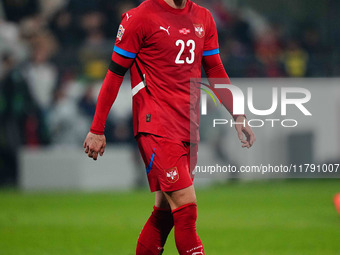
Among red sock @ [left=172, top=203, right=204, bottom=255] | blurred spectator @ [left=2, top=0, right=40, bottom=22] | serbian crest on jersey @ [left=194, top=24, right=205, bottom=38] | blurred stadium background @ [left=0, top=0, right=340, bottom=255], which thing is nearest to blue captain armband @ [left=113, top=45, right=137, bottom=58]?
serbian crest on jersey @ [left=194, top=24, right=205, bottom=38]

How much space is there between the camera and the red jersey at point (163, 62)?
4113 mm

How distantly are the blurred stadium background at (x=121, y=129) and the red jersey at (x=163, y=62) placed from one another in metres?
3.70

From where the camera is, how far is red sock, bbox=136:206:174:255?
14.6ft

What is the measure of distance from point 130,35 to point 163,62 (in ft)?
0.88

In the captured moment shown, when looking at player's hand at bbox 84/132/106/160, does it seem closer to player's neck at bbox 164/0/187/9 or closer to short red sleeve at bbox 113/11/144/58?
short red sleeve at bbox 113/11/144/58

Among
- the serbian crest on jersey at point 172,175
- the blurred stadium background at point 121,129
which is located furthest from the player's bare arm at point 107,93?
the blurred stadium background at point 121,129

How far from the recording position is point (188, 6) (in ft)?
14.2

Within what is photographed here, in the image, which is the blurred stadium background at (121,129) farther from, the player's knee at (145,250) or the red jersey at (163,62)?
the red jersey at (163,62)

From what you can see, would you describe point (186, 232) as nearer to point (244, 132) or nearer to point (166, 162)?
point (166, 162)

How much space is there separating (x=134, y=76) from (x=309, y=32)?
12164 mm

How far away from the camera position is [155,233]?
14.7 ft

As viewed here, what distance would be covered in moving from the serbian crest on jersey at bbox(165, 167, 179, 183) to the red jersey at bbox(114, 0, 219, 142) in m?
0.21

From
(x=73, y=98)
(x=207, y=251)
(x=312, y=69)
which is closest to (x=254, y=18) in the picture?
(x=312, y=69)

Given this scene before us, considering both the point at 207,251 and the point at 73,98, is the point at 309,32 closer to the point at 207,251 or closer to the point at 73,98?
the point at 73,98
